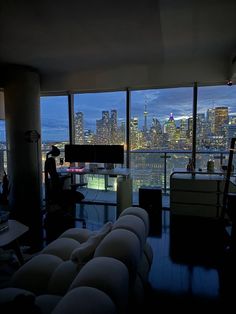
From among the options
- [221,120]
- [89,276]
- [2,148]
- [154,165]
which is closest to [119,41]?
[221,120]

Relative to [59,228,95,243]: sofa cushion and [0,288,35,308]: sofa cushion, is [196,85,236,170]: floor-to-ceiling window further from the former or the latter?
[0,288,35,308]: sofa cushion

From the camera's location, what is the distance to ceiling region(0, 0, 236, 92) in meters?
2.34

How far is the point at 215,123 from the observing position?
4.41 meters

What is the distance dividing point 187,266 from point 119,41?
9.45 feet

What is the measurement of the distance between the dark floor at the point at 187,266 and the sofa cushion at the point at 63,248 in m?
0.50

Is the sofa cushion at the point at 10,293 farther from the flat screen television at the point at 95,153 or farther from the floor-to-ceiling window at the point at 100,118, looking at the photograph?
the floor-to-ceiling window at the point at 100,118

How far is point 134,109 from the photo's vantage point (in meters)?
4.71

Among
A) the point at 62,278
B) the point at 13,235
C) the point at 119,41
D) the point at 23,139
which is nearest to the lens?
the point at 62,278

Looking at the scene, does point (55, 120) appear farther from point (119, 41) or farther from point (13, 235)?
point (13, 235)

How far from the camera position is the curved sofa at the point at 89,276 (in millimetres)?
932

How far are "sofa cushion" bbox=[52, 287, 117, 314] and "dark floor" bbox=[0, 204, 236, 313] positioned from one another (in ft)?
4.08

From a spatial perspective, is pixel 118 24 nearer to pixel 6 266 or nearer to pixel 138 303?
pixel 138 303

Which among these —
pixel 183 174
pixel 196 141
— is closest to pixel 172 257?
pixel 183 174

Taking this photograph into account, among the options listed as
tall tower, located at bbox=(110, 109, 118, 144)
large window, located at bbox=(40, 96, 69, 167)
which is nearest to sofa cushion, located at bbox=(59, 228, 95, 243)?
tall tower, located at bbox=(110, 109, 118, 144)
